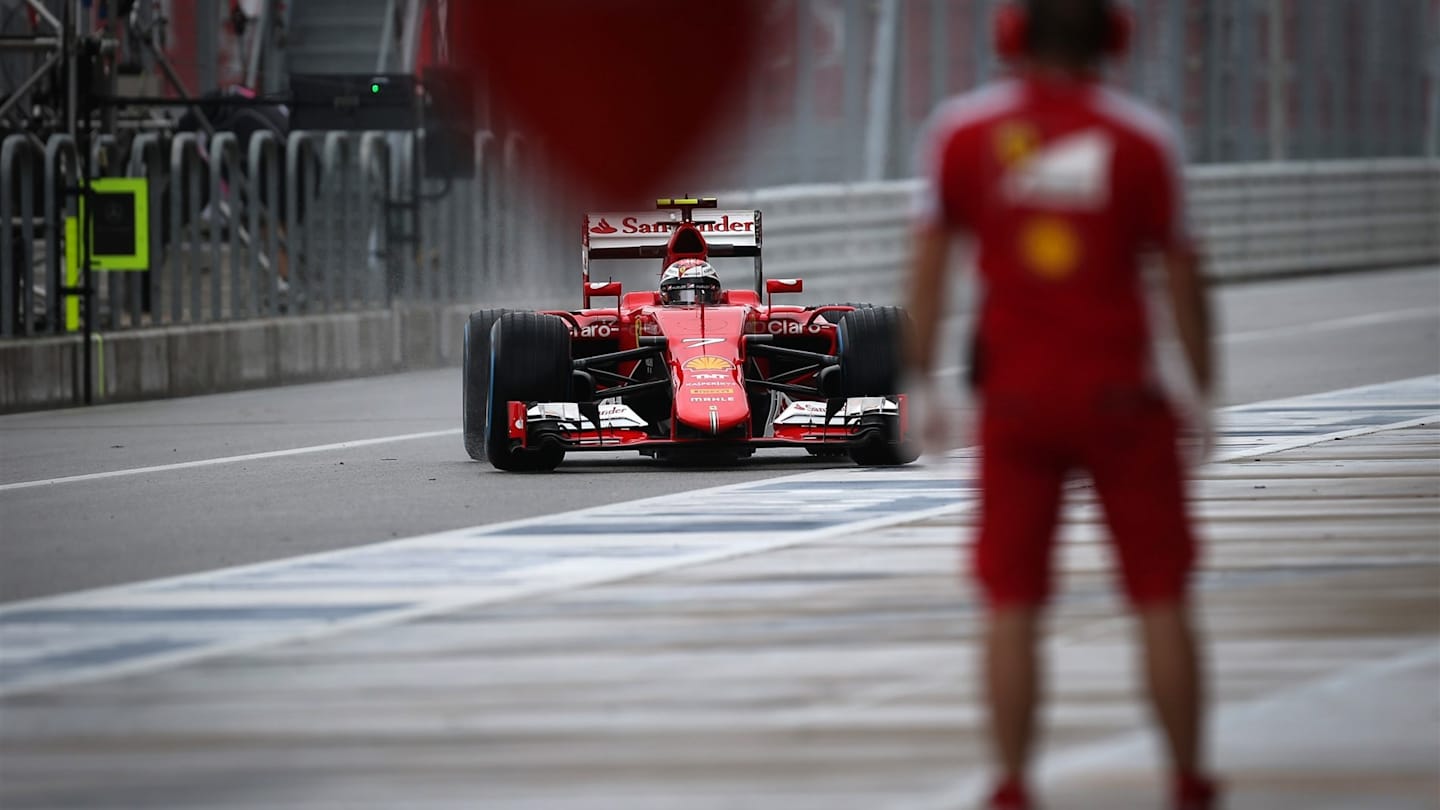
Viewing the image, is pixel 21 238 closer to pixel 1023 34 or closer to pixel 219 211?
pixel 219 211

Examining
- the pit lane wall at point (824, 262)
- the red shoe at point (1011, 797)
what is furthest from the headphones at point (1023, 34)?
the pit lane wall at point (824, 262)

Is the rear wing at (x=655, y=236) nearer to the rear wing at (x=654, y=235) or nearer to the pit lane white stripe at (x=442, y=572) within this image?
the rear wing at (x=654, y=235)

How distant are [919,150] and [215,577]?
26.6m

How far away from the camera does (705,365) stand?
47.0 feet

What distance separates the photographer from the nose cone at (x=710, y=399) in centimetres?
1408

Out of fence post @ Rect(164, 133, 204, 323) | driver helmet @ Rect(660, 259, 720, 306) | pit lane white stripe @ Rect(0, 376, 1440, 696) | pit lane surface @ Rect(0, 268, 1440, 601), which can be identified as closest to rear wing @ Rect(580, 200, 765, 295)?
driver helmet @ Rect(660, 259, 720, 306)

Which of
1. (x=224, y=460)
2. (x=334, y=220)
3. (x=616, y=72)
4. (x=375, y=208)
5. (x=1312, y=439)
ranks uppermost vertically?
(x=616, y=72)

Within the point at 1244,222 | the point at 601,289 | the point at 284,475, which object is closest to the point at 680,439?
the point at 601,289

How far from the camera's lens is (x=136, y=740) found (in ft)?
22.6

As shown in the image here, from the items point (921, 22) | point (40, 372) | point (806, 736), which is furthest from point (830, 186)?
point (806, 736)

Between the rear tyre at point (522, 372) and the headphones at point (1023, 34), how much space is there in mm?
8659

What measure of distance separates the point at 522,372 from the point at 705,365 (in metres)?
0.88

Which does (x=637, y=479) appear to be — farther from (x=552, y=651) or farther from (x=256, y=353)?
(x=256, y=353)

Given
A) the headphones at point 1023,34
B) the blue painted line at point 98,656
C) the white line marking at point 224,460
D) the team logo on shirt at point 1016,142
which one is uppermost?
the headphones at point 1023,34
